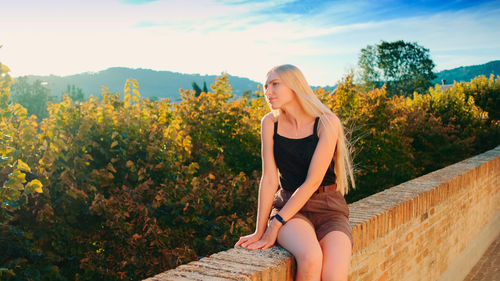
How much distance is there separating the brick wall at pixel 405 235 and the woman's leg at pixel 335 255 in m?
0.21

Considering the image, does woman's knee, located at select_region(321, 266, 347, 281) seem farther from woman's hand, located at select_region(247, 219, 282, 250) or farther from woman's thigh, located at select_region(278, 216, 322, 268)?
woman's hand, located at select_region(247, 219, 282, 250)

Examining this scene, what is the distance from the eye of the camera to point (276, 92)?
10.4 ft

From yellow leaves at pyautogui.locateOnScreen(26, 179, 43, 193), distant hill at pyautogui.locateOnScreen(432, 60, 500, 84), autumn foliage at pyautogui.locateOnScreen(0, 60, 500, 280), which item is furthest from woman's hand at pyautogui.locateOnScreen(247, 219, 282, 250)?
distant hill at pyautogui.locateOnScreen(432, 60, 500, 84)

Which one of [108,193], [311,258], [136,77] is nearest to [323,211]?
[311,258]

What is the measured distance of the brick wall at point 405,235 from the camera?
2619mm

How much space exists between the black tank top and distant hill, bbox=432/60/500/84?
52.9 m

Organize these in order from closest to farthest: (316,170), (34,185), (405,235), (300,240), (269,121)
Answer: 1. (300,240)
2. (316,170)
3. (269,121)
4. (34,185)
5. (405,235)

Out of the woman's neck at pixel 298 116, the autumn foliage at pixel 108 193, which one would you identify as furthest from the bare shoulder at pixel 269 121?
the autumn foliage at pixel 108 193

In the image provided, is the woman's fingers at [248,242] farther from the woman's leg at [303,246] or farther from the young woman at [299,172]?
the woman's leg at [303,246]

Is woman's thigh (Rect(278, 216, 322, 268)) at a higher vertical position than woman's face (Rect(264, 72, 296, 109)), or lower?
lower

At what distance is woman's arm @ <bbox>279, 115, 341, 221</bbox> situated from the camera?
3.04 meters

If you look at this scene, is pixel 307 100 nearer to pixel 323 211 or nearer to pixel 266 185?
pixel 266 185

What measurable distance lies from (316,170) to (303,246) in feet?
1.77

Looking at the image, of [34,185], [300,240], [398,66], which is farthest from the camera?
[398,66]
